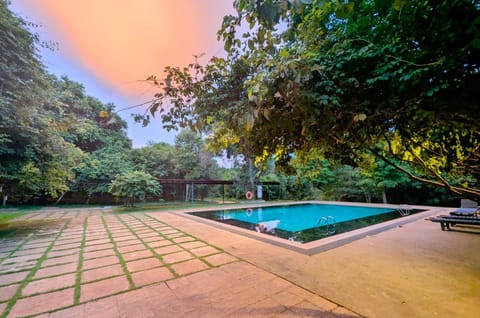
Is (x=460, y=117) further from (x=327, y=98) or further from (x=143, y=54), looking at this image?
(x=143, y=54)

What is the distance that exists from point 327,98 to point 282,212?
8.94 metres

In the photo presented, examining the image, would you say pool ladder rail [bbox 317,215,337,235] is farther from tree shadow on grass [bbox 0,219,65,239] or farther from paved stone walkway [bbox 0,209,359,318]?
tree shadow on grass [bbox 0,219,65,239]

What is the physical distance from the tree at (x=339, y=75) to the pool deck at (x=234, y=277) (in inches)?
55.4

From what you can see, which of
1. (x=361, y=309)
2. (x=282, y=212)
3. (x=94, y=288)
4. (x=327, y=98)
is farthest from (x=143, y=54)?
(x=282, y=212)

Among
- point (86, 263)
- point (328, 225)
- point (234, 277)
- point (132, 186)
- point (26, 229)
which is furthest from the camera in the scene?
point (132, 186)

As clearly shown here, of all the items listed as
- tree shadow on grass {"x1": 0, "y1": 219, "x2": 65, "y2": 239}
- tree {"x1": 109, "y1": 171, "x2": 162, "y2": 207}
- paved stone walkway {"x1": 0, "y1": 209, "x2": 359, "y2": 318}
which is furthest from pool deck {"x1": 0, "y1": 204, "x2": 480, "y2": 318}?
tree {"x1": 109, "y1": 171, "x2": 162, "y2": 207}

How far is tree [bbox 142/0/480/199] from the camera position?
1.60 meters

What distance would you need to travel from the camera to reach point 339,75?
2188mm

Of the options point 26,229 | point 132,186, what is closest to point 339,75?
point 26,229

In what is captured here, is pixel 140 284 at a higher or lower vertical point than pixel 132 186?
lower

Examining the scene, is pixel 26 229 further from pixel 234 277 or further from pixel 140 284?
pixel 234 277

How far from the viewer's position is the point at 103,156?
42.2 ft

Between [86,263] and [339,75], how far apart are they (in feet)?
13.7

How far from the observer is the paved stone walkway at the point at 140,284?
1.89m
